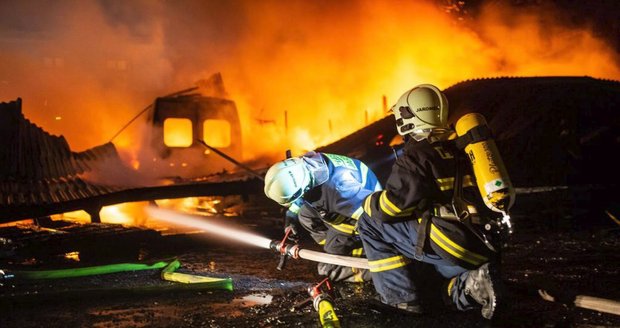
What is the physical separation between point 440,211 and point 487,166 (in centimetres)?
44

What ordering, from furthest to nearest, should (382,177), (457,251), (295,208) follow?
Answer: (382,177) < (295,208) < (457,251)

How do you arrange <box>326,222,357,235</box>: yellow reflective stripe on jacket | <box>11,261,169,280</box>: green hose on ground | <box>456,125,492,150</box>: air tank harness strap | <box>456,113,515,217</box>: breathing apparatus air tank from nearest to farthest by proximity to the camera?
<box>456,113,515,217</box>: breathing apparatus air tank → <box>456,125,492,150</box>: air tank harness strap → <box>326,222,357,235</box>: yellow reflective stripe on jacket → <box>11,261,169,280</box>: green hose on ground

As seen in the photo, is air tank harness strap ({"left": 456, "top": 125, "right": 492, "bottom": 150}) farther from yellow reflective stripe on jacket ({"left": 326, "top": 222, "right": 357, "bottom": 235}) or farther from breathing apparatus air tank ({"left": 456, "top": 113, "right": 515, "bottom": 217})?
yellow reflective stripe on jacket ({"left": 326, "top": 222, "right": 357, "bottom": 235})

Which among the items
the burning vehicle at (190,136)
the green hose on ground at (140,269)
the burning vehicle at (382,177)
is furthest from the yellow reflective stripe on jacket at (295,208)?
the burning vehicle at (190,136)

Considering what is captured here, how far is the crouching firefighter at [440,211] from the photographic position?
3.36m

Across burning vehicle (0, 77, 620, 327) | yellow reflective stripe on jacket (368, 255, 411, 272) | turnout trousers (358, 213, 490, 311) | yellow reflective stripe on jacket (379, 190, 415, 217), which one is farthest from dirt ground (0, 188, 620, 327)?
yellow reflective stripe on jacket (379, 190, 415, 217)

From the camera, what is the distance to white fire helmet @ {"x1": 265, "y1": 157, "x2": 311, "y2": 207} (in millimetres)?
4352

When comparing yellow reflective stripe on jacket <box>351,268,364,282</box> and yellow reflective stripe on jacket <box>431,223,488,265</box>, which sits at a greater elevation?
yellow reflective stripe on jacket <box>431,223,488,265</box>

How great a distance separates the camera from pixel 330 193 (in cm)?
450

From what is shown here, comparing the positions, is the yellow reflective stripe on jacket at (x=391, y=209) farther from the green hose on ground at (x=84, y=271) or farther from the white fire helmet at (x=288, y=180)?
the green hose on ground at (x=84, y=271)

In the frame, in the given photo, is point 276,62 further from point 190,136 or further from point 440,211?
point 440,211

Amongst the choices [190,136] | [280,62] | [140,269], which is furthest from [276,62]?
[140,269]

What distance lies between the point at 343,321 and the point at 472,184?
1262 mm

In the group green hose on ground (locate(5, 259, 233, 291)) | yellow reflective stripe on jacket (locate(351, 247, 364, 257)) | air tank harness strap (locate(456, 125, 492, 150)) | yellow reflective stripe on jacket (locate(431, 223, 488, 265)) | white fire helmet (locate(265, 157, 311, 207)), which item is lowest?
green hose on ground (locate(5, 259, 233, 291))
